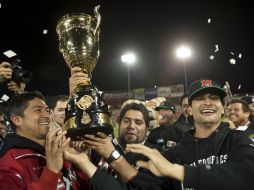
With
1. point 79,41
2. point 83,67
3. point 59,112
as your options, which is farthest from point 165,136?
point 79,41

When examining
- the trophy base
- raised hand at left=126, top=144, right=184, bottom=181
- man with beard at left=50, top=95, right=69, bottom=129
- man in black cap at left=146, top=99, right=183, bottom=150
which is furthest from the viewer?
man in black cap at left=146, top=99, right=183, bottom=150

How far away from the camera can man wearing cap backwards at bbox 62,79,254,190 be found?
2.08m

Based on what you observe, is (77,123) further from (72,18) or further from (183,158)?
(72,18)

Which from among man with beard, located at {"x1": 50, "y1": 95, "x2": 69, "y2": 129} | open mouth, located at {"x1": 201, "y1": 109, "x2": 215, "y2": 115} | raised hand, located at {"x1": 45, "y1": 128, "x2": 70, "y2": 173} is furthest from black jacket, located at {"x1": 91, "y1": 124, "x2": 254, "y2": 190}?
man with beard, located at {"x1": 50, "y1": 95, "x2": 69, "y2": 129}

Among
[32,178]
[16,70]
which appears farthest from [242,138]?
[16,70]

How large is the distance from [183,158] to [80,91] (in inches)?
38.2

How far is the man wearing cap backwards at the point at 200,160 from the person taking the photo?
6.83ft

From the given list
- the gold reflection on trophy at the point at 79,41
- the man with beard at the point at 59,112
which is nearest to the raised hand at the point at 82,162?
the gold reflection on trophy at the point at 79,41

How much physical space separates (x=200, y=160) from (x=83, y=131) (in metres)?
0.93

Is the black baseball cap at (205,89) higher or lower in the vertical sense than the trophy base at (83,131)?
higher

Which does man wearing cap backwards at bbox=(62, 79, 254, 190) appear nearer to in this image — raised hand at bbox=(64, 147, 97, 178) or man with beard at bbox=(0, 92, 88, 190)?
raised hand at bbox=(64, 147, 97, 178)

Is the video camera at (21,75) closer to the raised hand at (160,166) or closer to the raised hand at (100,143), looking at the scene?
the raised hand at (100,143)

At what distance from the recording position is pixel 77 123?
7.82 feet

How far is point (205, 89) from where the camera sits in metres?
2.85
